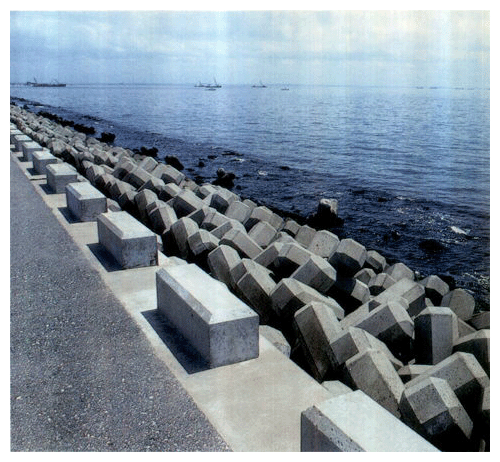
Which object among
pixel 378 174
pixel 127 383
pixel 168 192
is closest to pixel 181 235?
pixel 168 192

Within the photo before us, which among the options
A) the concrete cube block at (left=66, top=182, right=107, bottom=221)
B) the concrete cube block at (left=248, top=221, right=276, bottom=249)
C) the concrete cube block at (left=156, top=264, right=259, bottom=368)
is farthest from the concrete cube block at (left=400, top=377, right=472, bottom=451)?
the concrete cube block at (left=66, top=182, right=107, bottom=221)

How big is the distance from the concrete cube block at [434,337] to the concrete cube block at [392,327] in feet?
0.33

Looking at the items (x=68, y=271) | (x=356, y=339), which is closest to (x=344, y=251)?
(x=356, y=339)

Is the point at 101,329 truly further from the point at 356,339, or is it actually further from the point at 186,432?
the point at 356,339

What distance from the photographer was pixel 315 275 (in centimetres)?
557

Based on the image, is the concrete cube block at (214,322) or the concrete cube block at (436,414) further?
the concrete cube block at (214,322)

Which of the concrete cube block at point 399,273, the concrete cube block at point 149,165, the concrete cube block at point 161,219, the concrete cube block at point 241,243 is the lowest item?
the concrete cube block at point 399,273

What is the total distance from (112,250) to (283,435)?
3105 millimetres

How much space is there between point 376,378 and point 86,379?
182 cm

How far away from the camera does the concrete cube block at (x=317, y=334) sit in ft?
13.6

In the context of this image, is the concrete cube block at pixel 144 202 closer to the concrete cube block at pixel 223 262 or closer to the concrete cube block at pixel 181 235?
the concrete cube block at pixel 181 235

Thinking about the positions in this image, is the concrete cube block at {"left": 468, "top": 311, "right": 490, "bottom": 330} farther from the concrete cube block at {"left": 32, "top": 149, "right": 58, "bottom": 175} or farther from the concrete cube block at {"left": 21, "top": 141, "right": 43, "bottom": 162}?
the concrete cube block at {"left": 21, "top": 141, "right": 43, "bottom": 162}

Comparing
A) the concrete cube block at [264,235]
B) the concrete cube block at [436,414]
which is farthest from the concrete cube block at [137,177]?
the concrete cube block at [436,414]

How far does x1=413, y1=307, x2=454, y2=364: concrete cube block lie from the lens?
4566 millimetres
